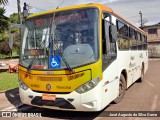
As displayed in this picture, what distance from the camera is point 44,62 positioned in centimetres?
632

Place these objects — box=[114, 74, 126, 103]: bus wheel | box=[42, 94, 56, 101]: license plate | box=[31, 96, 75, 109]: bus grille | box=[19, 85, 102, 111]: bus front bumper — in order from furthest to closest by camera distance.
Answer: box=[114, 74, 126, 103]: bus wheel < box=[42, 94, 56, 101]: license plate < box=[31, 96, 75, 109]: bus grille < box=[19, 85, 102, 111]: bus front bumper

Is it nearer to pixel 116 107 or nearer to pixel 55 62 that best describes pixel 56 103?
pixel 55 62

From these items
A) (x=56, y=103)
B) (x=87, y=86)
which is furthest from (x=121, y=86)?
(x=56, y=103)

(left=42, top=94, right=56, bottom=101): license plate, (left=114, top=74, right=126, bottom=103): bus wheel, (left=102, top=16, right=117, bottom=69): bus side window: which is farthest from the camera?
(left=114, top=74, right=126, bottom=103): bus wheel

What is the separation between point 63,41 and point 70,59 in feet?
1.83

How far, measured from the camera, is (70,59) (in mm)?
6012

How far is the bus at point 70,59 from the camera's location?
5.80 metres

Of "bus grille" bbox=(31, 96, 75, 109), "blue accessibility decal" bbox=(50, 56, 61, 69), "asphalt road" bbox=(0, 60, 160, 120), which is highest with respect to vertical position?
"blue accessibility decal" bbox=(50, 56, 61, 69)

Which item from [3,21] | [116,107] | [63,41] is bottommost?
[116,107]

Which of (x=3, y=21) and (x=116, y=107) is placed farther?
(x=3, y=21)

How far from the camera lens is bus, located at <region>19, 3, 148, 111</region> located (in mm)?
5805

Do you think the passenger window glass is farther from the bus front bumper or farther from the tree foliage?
the tree foliage

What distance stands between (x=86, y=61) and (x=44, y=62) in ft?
3.80

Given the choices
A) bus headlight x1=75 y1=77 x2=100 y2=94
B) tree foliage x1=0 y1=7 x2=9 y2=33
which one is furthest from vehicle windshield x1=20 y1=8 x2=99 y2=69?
tree foliage x1=0 y1=7 x2=9 y2=33
